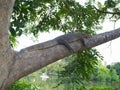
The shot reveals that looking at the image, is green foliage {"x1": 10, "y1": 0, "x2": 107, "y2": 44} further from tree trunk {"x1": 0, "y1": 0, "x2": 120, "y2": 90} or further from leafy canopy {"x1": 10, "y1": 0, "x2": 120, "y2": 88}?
tree trunk {"x1": 0, "y1": 0, "x2": 120, "y2": 90}

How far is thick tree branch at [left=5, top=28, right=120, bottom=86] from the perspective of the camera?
409 cm

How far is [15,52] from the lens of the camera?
4148 mm

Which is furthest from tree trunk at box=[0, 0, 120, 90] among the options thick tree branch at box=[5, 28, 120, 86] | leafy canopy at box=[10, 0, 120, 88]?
leafy canopy at box=[10, 0, 120, 88]

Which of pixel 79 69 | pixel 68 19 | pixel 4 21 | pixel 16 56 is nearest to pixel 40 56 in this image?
pixel 16 56

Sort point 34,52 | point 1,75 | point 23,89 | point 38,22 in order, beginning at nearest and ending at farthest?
point 1,75 < point 34,52 < point 38,22 < point 23,89

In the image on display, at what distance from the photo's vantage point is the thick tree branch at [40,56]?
4090 millimetres

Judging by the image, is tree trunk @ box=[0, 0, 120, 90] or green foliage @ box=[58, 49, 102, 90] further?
green foliage @ box=[58, 49, 102, 90]

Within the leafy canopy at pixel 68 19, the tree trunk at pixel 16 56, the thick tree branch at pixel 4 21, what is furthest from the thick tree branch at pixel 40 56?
the leafy canopy at pixel 68 19

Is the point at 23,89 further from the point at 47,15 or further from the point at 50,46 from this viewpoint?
the point at 50,46

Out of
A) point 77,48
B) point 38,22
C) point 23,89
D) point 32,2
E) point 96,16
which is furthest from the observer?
point 23,89

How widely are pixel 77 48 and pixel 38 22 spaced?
2661 mm

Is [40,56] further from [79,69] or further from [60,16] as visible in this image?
[60,16]

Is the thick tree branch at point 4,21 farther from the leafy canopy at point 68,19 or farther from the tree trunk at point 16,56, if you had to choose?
the leafy canopy at point 68,19

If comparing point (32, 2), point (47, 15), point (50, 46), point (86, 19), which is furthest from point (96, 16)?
point (50, 46)
